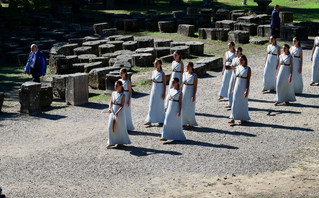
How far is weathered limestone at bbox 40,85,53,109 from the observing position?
18.8 meters

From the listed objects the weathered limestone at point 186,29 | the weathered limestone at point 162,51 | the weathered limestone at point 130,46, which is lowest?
the weathered limestone at point 162,51

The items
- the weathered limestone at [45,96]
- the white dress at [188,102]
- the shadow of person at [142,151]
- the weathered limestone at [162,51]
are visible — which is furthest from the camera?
the weathered limestone at [162,51]

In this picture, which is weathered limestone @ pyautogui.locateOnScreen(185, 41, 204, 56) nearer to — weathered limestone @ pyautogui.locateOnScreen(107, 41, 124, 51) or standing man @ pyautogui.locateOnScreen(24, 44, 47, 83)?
weathered limestone @ pyautogui.locateOnScreen(107, 41, 124, 51)

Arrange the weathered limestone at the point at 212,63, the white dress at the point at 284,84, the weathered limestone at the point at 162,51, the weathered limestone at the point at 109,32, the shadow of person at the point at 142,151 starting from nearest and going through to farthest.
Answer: the shadow of person at the point at 142,151 → the white dress at the point at 284,84 → the weathered limestone at the point at 212,63 → the weathered limestone at the point at 162,51 → the weathered limestone at the point at 109,32

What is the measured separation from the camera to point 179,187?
11602 millimetres

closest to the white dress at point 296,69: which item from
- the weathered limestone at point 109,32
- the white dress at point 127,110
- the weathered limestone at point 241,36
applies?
the white dress at point 127,110

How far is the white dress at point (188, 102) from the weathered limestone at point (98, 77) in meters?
6.34

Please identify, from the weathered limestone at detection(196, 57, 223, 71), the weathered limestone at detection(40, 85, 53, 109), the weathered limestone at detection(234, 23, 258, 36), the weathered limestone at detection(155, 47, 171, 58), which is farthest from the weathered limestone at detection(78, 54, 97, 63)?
the weathered limestone at detection(234, 23, 258, 36)

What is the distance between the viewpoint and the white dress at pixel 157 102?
53.2 feet

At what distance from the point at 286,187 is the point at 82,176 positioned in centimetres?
439

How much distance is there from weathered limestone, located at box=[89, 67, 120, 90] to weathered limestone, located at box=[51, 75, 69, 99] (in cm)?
161

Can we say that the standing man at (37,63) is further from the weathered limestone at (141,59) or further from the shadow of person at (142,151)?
the shadow of person at (142,151)

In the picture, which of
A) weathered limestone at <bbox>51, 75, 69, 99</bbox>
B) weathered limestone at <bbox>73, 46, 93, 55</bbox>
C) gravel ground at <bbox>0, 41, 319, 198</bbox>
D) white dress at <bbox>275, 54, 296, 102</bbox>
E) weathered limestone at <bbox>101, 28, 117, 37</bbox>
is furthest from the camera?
weathered limestone at <bbox>101, 28, 117, 37</bbox>

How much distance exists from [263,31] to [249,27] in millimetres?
1042
